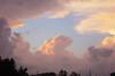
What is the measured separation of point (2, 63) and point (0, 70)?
3319 millimetres

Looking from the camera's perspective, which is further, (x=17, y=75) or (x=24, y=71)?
(x=24, y=71)

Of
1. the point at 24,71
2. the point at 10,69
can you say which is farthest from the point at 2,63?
the point at 24,71

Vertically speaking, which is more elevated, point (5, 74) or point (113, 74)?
point (113, 74)

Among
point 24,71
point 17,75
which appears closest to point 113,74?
point 24,71

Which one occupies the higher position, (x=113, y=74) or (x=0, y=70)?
(x=113, y=74)

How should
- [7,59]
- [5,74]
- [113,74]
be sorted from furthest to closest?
[113,74] < [7,59] < [5,74]

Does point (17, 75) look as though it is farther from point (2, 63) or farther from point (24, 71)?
point (24, 71)

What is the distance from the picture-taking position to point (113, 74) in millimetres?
194625

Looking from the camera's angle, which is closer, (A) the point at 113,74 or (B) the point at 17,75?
(B) the point at 17,75

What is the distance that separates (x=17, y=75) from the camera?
406 ft

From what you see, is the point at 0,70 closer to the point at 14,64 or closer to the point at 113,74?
the point at 14,64

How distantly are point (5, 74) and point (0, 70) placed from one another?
1.75 metres

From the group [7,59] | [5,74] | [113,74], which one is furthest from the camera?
[113,74]

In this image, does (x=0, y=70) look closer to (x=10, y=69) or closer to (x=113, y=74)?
(x=10, y=69)
